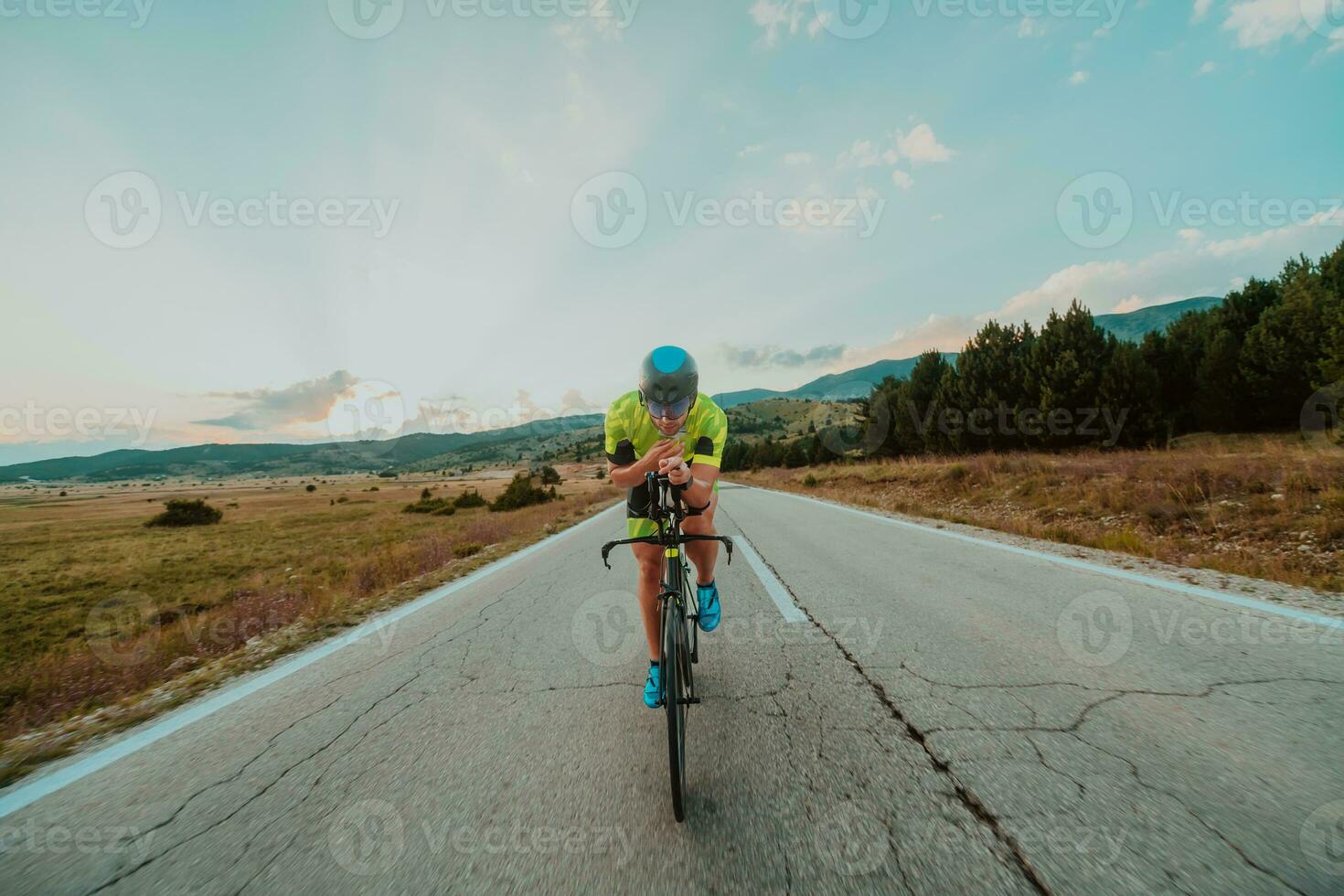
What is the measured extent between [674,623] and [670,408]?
113 centimetres

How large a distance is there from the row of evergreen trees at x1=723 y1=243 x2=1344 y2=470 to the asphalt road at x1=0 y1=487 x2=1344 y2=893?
3272 cm

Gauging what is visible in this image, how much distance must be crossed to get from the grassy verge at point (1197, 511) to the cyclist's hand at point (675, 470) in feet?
21.0

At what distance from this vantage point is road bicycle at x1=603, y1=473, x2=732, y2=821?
2.01 meters

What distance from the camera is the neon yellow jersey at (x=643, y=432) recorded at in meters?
3.15

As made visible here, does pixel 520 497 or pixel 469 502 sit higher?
pixel 520 497

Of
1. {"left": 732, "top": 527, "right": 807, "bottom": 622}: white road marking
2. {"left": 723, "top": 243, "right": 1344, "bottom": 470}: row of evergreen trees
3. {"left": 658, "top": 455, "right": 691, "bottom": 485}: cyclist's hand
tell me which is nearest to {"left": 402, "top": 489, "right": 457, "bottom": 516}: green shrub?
→ {"left": 732, "top": 527, "right": 807, "bottom": 622}: white road marking

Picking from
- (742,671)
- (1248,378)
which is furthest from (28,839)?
(1248,378)

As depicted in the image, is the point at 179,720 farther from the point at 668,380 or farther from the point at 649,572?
the point at 668,380

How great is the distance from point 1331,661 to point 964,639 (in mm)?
1929

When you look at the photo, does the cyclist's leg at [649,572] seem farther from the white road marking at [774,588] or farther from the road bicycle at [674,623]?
the white road marking at [774,588]

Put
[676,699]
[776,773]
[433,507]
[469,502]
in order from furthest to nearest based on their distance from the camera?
[469,502], [433,507], [776,773], [676,699]

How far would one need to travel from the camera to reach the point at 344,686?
11.5ft

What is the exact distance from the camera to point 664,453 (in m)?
2.63

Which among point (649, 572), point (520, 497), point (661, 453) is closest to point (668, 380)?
point (661, 453)
